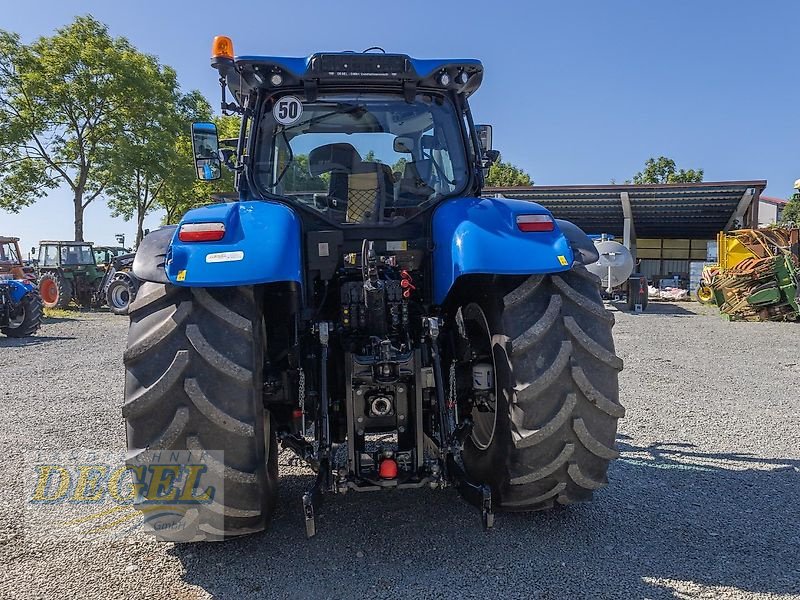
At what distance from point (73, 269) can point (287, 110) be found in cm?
1901

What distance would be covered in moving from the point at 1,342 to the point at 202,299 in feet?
37.8

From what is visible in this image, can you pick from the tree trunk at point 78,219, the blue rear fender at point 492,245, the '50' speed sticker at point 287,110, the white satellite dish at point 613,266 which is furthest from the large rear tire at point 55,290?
the blue rear fender at point 492,245

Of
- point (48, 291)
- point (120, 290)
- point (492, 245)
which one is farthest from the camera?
point (48, 291)

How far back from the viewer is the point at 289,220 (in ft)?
9.59

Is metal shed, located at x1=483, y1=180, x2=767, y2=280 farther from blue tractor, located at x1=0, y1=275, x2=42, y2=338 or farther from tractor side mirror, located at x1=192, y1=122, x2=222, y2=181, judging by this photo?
tractor side mirror, located at x1=192, y1=122, x2=222, y2=181

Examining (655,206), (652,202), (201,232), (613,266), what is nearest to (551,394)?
(201,232)

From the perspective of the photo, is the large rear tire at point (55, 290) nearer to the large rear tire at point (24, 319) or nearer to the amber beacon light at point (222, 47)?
the large rear tire at point (24, 319)

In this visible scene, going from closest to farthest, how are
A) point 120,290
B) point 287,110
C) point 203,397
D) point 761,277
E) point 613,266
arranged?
point 203,397
point 287,110
point 761,277
point 613,266
point 120,290

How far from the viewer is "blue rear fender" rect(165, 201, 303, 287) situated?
2.59 metres

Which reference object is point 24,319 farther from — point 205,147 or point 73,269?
point 205,147

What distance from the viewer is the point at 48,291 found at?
1764cm

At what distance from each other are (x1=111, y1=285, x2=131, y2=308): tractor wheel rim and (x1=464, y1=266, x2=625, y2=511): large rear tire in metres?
16.2

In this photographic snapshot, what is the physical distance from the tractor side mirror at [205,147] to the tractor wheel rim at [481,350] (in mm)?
1773

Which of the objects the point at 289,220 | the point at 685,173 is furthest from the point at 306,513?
the point at 685,173
